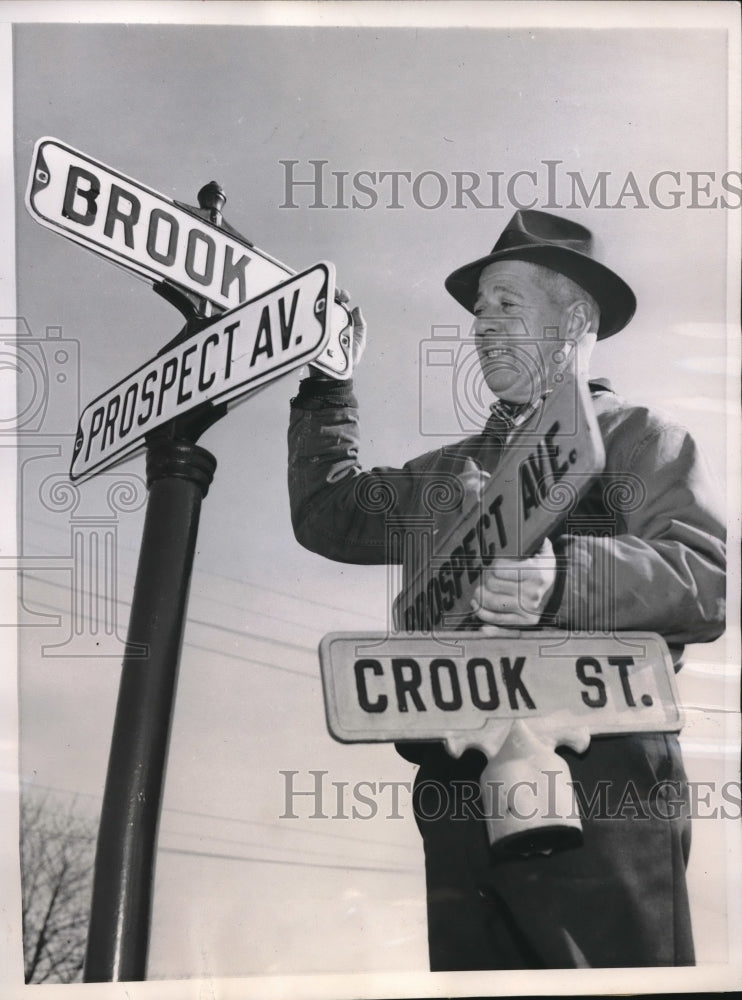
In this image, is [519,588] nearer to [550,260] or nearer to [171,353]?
[550,260]

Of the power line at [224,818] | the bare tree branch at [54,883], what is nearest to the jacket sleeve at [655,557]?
the power line at [224,818]

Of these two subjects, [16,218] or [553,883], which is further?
[16,218]

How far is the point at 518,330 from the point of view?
269 cm

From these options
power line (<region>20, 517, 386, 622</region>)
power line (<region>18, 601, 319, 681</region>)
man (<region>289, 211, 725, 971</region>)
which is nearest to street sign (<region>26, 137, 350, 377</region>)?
man (<region>289, 211, 725, 971</region>)

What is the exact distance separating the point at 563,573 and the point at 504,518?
0.18 m

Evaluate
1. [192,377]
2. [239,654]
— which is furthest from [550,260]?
[239,654]

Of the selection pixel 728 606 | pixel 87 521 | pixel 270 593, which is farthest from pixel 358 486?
pixel 728 606

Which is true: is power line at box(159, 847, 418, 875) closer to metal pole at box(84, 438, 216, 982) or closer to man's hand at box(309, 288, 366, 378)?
metal pole at box(84, 438, 216, 982)

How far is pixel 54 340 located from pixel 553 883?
1646 mm

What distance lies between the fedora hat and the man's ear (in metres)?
0.03

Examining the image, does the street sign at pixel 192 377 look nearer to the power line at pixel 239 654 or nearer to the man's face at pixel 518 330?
the power line at pixel 239 654

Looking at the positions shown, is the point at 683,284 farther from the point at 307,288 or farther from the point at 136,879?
the point at 136,879

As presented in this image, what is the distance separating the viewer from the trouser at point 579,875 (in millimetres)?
2498

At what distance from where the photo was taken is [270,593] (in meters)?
2.61
